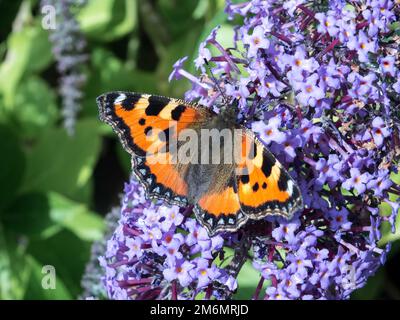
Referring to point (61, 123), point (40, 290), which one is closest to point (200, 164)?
point (40, 290)

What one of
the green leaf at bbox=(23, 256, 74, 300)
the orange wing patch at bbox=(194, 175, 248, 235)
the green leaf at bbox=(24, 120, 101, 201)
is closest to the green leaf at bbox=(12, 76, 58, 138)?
the green leaf at bbox=(24, 120, 101, 201)

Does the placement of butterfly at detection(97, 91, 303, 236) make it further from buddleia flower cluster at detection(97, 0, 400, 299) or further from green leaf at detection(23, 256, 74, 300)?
green leaf at detection(23, 256, 74, 300)

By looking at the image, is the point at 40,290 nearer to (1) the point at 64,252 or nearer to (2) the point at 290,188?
(1) the point at 64,252

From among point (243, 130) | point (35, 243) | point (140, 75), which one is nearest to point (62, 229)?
point (35, 243)

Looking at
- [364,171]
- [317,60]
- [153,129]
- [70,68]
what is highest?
[70,68]

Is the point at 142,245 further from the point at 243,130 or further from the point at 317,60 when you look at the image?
the point at 317,60

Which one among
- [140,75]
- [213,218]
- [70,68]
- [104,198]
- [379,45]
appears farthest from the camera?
[104,198]

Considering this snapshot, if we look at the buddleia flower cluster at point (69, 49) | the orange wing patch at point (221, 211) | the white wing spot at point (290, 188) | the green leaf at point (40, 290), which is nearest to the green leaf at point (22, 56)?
the buddleia flower cluster at point (69, 49)

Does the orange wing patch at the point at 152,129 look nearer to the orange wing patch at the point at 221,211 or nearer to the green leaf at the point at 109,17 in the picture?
the orange wing patch at the point at 221,211
